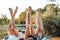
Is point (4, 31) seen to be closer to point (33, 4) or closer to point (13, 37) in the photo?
point (13, 37)

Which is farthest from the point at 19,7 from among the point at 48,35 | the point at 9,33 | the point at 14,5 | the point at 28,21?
the point at 48,35

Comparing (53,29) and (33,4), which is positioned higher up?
(33,4)

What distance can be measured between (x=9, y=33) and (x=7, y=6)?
10.6 inches

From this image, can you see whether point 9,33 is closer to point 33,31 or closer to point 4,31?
point 4,31

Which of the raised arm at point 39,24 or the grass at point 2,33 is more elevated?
the raised arm at point 39,24

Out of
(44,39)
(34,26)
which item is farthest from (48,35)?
(34,26)

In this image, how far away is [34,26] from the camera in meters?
1.75

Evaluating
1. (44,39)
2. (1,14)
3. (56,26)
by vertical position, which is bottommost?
(44,39)

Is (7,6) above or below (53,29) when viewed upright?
above

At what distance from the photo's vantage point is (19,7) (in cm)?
175

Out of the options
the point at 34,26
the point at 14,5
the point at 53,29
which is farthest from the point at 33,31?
the point at 14,5

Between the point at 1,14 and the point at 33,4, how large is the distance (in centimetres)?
33

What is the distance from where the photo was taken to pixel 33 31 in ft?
5.71

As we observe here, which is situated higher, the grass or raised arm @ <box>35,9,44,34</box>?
raised arm @ <box>35,9,44,34</box>
